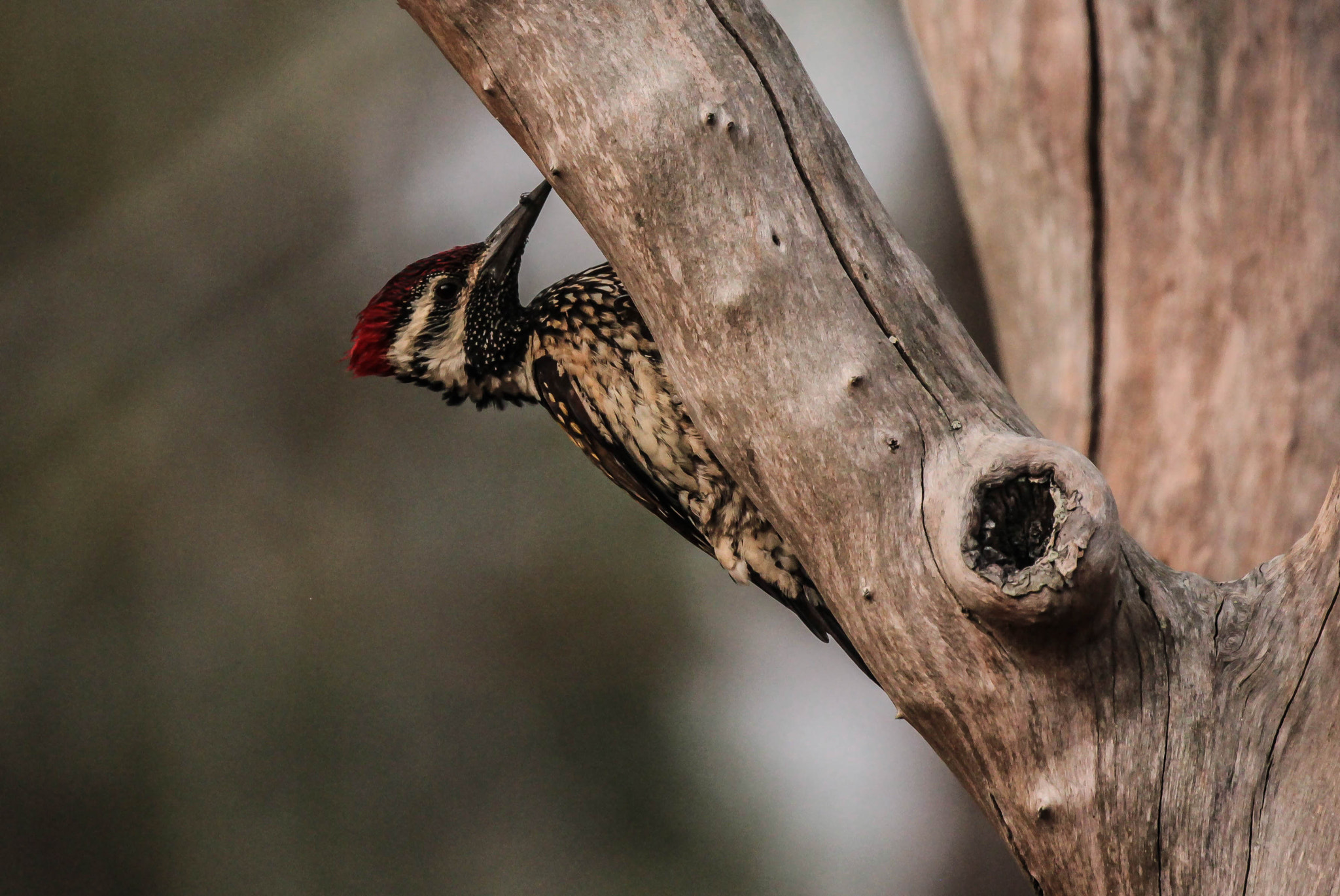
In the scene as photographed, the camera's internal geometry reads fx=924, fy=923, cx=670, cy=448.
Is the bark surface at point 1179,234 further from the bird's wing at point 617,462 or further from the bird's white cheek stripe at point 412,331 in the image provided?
the bird's white cheek stripe at point 412,331

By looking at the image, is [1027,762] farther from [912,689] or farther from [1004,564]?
[1004,564]

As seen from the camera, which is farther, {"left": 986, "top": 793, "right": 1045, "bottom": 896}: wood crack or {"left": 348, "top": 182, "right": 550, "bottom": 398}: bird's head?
{"left": 348, "top": 182, "right": 550, "bottom": 398}: bird's head

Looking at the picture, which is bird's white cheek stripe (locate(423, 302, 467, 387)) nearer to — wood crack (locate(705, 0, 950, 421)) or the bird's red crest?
the bird's red crest

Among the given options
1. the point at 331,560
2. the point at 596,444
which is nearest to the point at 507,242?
the point at 596,444

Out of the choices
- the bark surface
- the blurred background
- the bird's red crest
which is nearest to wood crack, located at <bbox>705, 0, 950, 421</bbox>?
the bird's red crest

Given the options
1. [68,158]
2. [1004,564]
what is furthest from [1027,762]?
[68,158]

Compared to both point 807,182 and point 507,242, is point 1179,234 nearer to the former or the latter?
point 807,182
